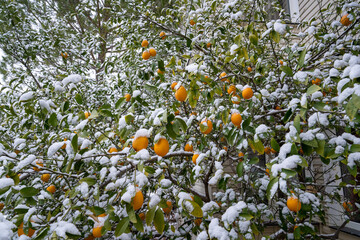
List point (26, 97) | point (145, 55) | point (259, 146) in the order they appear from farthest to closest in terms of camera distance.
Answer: point (145, 55), point (26, 97), point (259, 146)

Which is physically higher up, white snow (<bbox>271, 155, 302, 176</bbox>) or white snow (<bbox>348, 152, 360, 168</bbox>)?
white snow (<bbox>271, 155, 302, 176</bbox>)

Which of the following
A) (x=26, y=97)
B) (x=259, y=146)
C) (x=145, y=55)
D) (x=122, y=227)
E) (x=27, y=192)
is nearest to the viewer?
(x=122, y=227)

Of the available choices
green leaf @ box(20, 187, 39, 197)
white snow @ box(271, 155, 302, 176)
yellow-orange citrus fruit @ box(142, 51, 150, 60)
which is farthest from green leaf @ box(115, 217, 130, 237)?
yellow-orange citrus fruit @ box(142, 51, 150, 60)

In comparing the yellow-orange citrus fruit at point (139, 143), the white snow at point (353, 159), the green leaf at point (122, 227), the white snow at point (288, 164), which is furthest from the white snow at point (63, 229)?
the white snow at point (353, 159)

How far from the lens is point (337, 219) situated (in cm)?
348

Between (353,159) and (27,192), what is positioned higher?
(27,192)

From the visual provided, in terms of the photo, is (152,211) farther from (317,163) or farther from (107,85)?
(317,163)

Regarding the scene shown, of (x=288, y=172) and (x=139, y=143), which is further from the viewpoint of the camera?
(x=139, y=143)

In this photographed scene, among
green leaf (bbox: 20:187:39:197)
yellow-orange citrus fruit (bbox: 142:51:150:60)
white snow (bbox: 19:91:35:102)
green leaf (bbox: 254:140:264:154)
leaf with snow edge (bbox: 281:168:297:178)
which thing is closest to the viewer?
leaf with snow edge (bbox: 281:168:297:178)

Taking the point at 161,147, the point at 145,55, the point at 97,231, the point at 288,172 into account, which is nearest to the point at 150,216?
the point at 161,147

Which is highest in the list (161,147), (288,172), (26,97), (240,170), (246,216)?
(26,97)

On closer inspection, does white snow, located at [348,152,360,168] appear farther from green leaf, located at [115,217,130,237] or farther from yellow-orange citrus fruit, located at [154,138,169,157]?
green leaf, located at [115,217,130,237]

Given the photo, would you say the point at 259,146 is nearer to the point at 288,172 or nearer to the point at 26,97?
the point at 288,172

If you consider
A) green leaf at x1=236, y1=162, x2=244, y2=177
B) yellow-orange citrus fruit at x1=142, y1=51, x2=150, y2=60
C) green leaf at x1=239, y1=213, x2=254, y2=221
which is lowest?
green leaf at x1=239, y1=213, x2=254, y2=221
